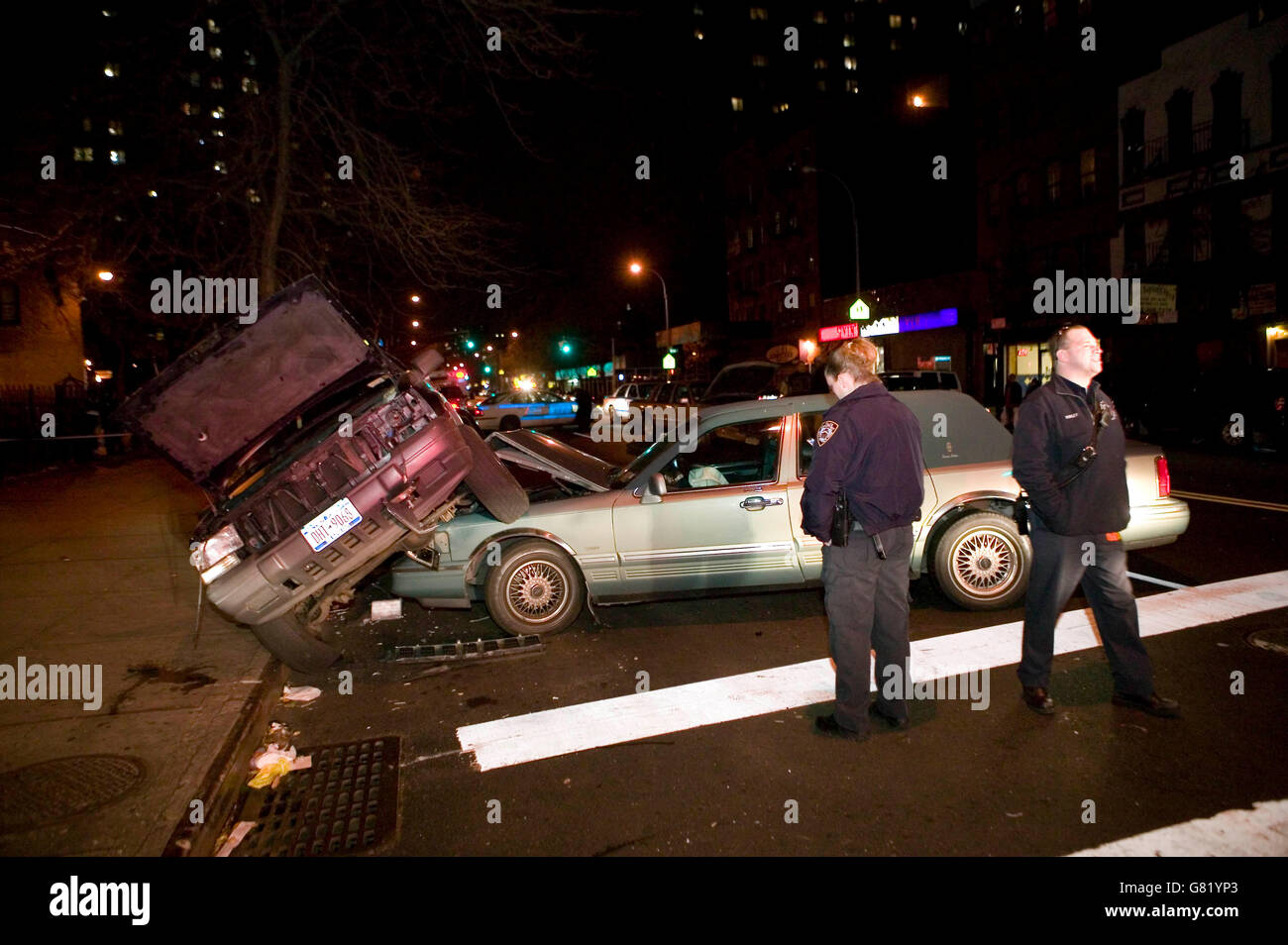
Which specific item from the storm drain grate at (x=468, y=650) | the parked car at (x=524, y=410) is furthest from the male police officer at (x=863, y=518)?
the parked car at (x=524, y=410)

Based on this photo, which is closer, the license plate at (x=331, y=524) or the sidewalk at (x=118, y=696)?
the sidewalk at (x=118, y=696)

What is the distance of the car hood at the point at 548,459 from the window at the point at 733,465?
575 mm

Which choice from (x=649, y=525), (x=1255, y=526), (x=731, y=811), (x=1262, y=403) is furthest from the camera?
(x=1262, y=403)

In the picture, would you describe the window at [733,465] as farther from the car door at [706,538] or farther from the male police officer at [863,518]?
the male police officer at [863,518]

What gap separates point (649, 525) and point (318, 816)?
300 cm

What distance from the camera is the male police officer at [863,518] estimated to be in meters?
4.07

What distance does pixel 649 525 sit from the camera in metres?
6.10

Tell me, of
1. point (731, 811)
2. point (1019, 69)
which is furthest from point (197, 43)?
point (1019, 69)

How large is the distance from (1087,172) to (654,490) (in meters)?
28.4

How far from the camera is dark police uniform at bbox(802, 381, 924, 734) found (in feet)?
13.4

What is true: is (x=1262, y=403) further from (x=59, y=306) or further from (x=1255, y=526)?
(x=59, y=306)

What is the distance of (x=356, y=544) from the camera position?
5.21 metres

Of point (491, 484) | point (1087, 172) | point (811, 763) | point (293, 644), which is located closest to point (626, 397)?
point (1087, 172)
